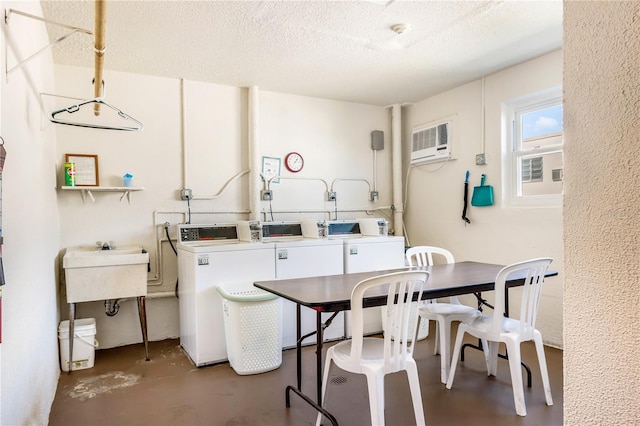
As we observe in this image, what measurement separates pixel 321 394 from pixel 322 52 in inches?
102

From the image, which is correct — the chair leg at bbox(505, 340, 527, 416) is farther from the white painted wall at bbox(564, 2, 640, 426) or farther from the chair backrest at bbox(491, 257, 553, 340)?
the white painted wall at bbox(564, 2, 640, 426)

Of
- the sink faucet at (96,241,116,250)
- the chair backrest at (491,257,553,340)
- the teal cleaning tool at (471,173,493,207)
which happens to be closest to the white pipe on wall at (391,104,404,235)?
the teal cleaning tool at (471,173,493,207)

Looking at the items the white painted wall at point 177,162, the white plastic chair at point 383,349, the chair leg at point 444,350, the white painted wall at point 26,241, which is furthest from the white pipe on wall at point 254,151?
the white plastic chair at point 383,349

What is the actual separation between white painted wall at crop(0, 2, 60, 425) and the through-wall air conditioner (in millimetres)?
3650

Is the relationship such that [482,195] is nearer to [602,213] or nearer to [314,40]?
[314,40]

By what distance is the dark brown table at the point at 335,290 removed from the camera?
80.6 inches

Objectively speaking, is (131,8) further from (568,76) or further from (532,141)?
(532,141)

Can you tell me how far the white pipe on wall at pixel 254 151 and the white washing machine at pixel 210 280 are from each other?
68cm

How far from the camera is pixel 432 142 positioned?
467 centimetres

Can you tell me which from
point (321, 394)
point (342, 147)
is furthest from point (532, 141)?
point (321, 394)

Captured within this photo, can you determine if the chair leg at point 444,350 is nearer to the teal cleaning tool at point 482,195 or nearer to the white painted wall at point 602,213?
the teal cleaning tool at point 482,195

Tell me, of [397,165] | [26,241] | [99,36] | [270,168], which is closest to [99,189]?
[270,168]

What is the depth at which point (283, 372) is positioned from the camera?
310 cm

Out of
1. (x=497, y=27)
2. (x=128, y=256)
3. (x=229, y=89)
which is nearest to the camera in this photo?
(x=497, y=27)
